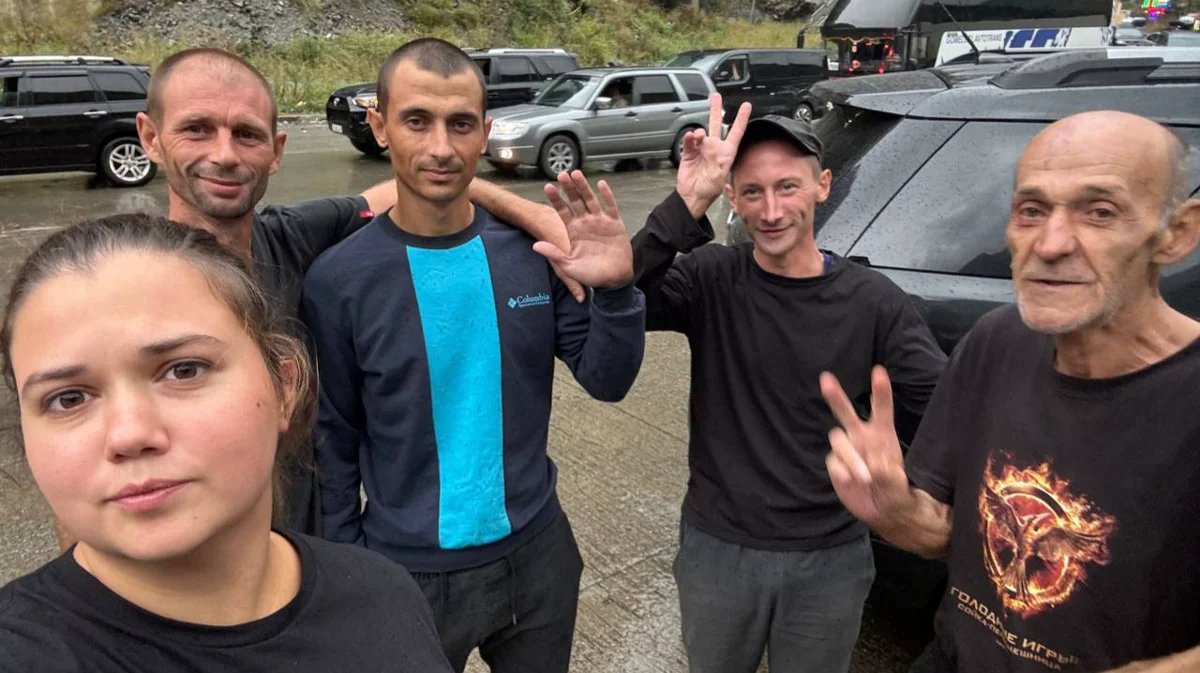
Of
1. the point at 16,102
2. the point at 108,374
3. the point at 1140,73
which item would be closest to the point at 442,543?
the point at 108,374

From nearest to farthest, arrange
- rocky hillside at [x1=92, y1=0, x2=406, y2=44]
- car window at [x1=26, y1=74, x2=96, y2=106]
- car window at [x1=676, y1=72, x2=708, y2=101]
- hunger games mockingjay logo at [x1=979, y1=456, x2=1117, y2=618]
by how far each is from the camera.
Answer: hunger games mockingjay logo at [x1=979, y1=456, x2=1117, y2=618] < car window at [x1=26, y1=74, x2=96, y2=106] < car window at [x1=676, y1=72, x2=708, y2=101] < rocky hillside at [x1=92, y1=0, x2=406, y2=44]

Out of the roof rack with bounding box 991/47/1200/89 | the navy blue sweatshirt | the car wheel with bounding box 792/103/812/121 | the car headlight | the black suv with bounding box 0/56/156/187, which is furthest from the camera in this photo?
the car wheel with bounding box 792/103/812/121

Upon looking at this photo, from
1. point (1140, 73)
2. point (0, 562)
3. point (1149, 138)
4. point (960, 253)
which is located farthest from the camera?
point (0, 562)

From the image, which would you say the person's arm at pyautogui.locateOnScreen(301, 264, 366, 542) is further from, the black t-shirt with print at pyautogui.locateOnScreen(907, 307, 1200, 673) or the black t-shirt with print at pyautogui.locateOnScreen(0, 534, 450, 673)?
the black t-shirt with print at pyautogui.locateOnScreen(907, 307, 1200, 673)

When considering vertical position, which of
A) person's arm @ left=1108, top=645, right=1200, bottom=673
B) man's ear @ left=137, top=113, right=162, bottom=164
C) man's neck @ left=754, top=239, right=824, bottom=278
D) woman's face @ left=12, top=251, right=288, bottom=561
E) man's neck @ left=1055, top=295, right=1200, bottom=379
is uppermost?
man's ear @ left=137, top=113, right=162, bottom=164

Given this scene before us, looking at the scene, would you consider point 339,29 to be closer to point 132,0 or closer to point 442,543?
point 132,0

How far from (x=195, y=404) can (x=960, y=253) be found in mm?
2275

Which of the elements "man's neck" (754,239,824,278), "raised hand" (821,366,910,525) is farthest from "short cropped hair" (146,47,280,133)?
"raised hand" (821,366,910,525)

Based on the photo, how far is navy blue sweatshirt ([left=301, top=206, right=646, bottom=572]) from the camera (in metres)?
1.90

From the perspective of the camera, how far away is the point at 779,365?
6.76 ft

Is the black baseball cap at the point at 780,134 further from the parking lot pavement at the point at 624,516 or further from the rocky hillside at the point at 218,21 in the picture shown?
the rocky hillside at the point at 218,21

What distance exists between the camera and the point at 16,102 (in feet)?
38.8

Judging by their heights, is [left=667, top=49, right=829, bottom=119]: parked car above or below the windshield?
below

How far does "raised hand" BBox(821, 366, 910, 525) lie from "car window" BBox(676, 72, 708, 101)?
1400 centimetres
